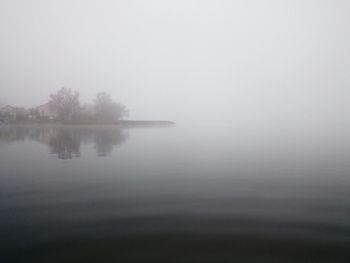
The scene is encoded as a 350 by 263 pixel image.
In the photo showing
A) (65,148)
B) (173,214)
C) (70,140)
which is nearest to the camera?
(173,214)

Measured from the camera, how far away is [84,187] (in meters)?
25.9

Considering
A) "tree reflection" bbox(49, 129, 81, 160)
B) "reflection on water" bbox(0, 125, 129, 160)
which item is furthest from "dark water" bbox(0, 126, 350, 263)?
"reflection on water" bbox(0, 125, 129, 160)

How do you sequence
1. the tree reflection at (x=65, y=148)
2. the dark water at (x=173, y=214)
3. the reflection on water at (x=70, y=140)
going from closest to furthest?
the dark water at (x=173, y=214)
the tree reflection at (x=65, y=148)
the reflection on water at (x=70, y=140)

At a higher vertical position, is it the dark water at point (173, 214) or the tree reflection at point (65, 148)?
the tree reflection at point (65, 148)

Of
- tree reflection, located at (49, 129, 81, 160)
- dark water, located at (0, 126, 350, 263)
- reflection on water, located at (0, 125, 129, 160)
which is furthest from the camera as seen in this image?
reflection on water, located at (0, 125, 129, 160)

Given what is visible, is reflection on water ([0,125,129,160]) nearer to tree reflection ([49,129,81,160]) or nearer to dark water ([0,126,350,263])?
tree reflection ([49,129,81,160])

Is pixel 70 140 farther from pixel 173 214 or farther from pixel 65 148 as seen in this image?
pixel 173 214

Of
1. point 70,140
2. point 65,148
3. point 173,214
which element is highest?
point 70,140

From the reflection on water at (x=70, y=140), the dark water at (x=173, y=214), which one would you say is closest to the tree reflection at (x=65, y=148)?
the reflection on water at (x=70, y=140)

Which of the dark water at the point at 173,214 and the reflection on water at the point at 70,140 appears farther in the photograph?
the reflection on water at the point at 70,140

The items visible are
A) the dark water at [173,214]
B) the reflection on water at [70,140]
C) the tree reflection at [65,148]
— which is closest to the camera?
the dark water at [173,214]

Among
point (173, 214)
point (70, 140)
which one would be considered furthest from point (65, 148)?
point (173, 214)

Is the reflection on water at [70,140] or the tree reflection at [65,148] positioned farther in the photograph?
the reflection on water at [70,140]

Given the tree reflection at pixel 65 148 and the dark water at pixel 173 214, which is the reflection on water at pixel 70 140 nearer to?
the tree reflection at pixel 65 148
